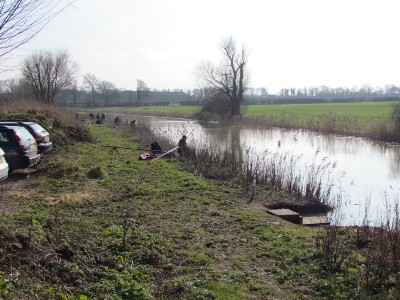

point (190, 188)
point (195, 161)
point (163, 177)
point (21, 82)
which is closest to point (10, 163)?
point (163, 177)

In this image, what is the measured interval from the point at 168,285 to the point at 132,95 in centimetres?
10995

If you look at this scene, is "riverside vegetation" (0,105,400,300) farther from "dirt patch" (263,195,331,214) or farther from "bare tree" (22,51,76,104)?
"bare tree" (22,51,76,104)

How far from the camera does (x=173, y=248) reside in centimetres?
644

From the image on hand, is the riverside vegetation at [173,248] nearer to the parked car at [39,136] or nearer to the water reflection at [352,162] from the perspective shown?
the water reflection at [352,162]

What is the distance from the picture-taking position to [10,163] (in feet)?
39.2

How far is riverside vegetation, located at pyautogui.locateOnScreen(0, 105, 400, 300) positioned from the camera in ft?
15.2

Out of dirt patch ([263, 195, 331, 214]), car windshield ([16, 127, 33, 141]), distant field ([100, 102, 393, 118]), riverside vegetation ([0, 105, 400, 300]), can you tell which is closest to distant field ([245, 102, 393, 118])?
distant field ([100, 102, 393, 118])

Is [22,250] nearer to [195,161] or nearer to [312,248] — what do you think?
[312,248]

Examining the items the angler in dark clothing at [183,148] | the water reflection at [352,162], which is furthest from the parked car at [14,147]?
the water reflection at [352,162]

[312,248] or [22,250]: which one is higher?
[22,250]

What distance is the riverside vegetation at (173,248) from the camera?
4.64 meters

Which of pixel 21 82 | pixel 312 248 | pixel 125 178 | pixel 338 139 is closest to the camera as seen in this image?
pixel 312 248

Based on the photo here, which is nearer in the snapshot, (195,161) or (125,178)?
(125,178)

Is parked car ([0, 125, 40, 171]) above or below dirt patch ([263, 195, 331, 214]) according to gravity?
above
